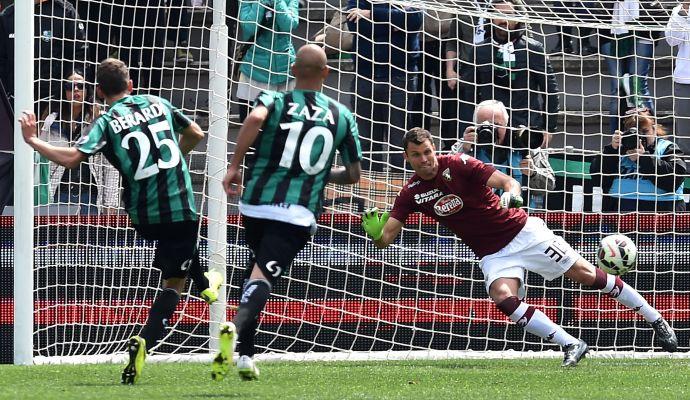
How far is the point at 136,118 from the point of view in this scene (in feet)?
23.1

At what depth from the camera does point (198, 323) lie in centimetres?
999

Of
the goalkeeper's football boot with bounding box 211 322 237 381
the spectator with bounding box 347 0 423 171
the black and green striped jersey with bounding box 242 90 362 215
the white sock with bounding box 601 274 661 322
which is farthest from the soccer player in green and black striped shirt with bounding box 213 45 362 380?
the spectator with bounding box 347 0 423 171

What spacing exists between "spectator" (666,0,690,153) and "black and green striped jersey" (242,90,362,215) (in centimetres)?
395

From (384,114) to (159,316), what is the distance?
4.42 metres

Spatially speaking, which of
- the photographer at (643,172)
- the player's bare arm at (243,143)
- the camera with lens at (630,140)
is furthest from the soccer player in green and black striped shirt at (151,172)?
the camera with lens at (630,140)

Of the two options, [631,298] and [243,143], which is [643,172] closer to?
[631,298]

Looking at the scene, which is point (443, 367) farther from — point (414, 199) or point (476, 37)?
point (476, 37)

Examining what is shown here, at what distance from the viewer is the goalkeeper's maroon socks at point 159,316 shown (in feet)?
23.1

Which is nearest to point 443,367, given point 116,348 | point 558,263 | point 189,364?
point 558,263

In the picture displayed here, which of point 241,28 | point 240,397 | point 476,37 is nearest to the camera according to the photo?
point 240,397

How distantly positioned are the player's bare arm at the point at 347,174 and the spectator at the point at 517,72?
13.0 ft

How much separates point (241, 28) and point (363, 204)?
1750 mm

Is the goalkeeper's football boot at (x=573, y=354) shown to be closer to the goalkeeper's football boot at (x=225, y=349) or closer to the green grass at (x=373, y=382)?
the green grass at (x=373, y=382)

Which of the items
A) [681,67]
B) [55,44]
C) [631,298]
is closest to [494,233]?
[631,298]
